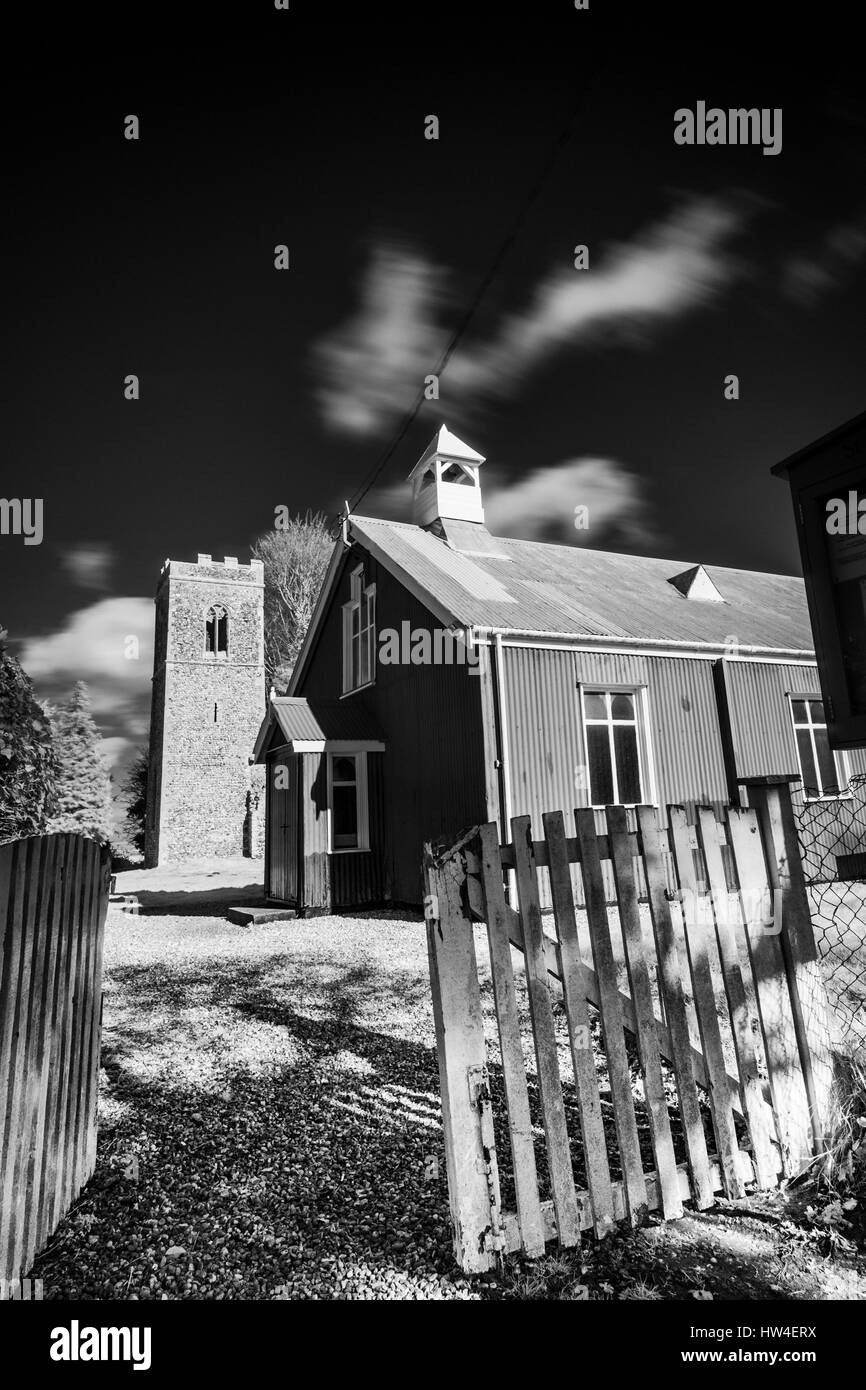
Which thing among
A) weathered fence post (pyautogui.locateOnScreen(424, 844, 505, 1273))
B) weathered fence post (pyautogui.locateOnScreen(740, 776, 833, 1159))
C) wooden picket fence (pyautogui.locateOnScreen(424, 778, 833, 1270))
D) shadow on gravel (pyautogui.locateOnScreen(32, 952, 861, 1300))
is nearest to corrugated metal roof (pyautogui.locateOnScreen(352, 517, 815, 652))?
shadow on gravel (pyautogui.locateOnScreen(32, 952, 861, 1300))

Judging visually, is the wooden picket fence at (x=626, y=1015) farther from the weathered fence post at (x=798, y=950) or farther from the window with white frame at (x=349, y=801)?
the window with white frame at (x=349, y=801)

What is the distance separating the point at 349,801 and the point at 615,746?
491 cm

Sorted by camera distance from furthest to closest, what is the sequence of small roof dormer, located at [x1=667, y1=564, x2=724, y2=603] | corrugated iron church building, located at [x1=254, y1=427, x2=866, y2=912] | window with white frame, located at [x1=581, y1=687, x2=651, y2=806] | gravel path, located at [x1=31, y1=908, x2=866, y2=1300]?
small roof dormer, located at [x1=667, y1=564, x2=724, y2=603] → window with white frame, located at [x1=581, y1=687, x2=651, y2=806] → corrugated iron church building, located at [x1=254, y1=427, x2=866, y2=912] → gravel path, located at [x1=31, y1=908, x2=866, y2=1300]

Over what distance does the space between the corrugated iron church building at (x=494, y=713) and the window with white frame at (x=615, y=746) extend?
27mm

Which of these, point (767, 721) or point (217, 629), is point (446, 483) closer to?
point (767, 721)

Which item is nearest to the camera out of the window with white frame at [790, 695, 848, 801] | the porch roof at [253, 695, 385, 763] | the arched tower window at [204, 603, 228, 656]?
the porch roof at [253, 695, 385, 763]

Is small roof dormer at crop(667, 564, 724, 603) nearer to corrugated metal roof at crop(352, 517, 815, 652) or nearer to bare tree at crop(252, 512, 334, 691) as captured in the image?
corrugated metal roof at crop(352, 517, 815, 652)

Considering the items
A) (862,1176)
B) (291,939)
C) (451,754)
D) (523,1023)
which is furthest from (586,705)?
(862,1176)

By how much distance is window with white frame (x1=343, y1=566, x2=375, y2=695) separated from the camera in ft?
47.5

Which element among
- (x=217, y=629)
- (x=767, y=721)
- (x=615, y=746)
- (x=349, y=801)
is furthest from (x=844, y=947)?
(x=217, y=629)

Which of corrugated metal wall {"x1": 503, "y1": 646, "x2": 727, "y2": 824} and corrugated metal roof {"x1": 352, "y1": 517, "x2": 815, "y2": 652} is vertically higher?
corrugated metal roof {"x1": 352, "y1": 517, "x2": 815, "y2": 652}

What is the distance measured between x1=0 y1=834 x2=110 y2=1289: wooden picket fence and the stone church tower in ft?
94.9

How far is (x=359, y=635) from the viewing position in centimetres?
1508
